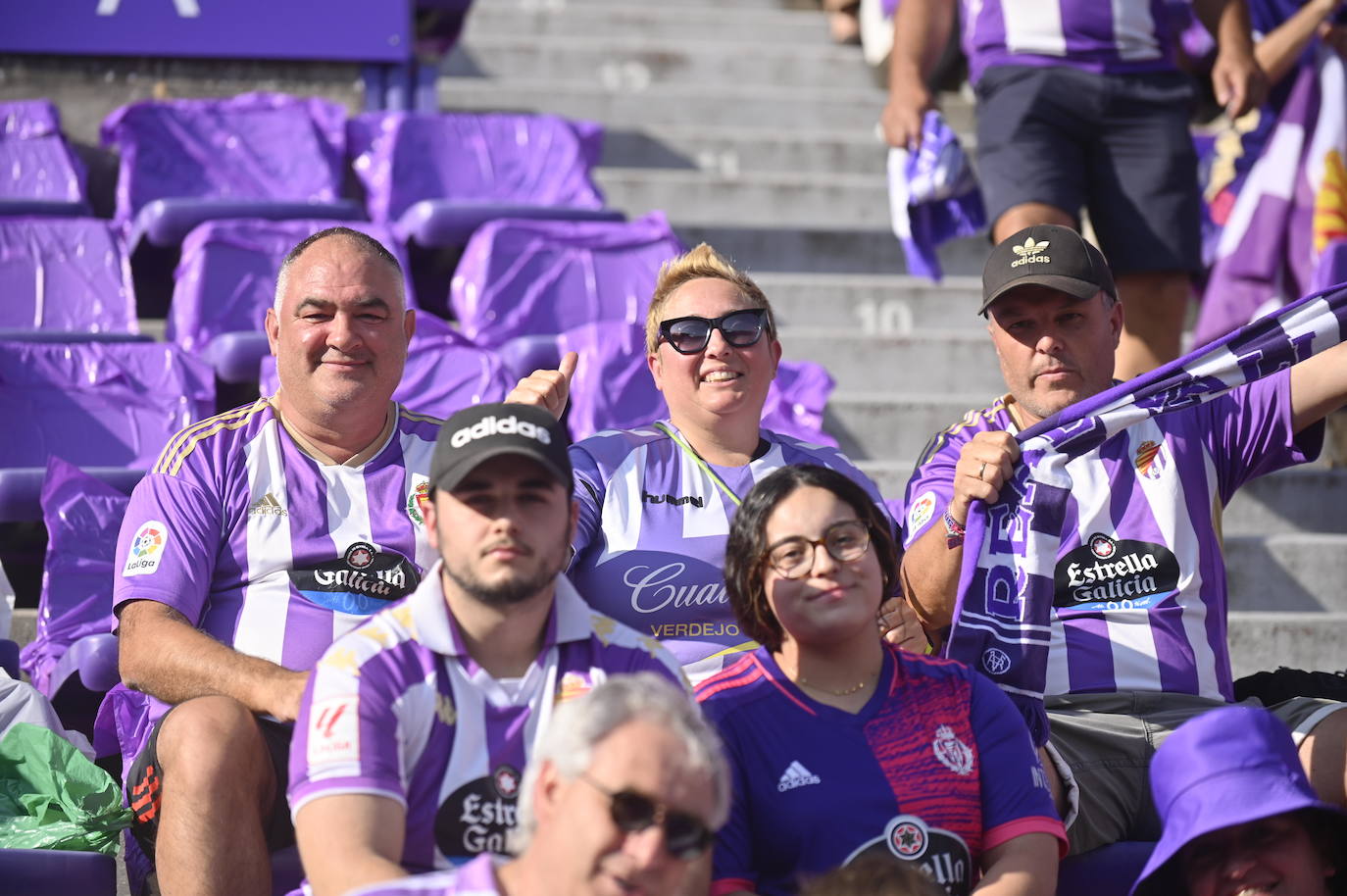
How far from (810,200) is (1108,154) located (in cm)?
198

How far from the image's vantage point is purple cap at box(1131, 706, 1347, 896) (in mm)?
2588

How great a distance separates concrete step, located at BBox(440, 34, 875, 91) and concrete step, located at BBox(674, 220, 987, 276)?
1.31 meters

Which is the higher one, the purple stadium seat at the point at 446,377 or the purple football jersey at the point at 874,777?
the purple stadium seat at the point at 446,377

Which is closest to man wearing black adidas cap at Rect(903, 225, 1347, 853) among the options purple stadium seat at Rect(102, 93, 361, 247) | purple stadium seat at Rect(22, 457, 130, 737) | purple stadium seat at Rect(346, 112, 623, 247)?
purple stadium seat at Rect(22, 457, 130, 737)

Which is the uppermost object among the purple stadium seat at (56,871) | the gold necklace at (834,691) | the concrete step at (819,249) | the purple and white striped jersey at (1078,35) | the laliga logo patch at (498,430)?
the purple and white striped jersey at (1078,35)

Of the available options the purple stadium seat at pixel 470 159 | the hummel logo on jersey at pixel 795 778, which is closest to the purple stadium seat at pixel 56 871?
the hummel logo on jersey at pixel 795 778

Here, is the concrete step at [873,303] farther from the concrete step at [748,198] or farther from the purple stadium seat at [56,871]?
the purple stadium seat at [56,871]

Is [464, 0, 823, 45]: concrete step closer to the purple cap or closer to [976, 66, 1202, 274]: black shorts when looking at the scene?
[976, 66, 1202, 274]: black shorts

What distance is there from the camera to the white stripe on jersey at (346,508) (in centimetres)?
313

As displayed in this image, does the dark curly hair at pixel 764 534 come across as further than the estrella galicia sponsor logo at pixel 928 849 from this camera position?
Yes

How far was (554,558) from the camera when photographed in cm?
239

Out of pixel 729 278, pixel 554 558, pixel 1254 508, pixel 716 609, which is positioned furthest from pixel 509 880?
pixel 1254 508

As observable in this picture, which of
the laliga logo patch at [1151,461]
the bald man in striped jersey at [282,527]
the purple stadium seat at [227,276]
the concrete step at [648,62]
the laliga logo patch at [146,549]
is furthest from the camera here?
the concrete step at [648,62]

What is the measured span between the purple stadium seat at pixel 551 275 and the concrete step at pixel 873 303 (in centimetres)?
63
